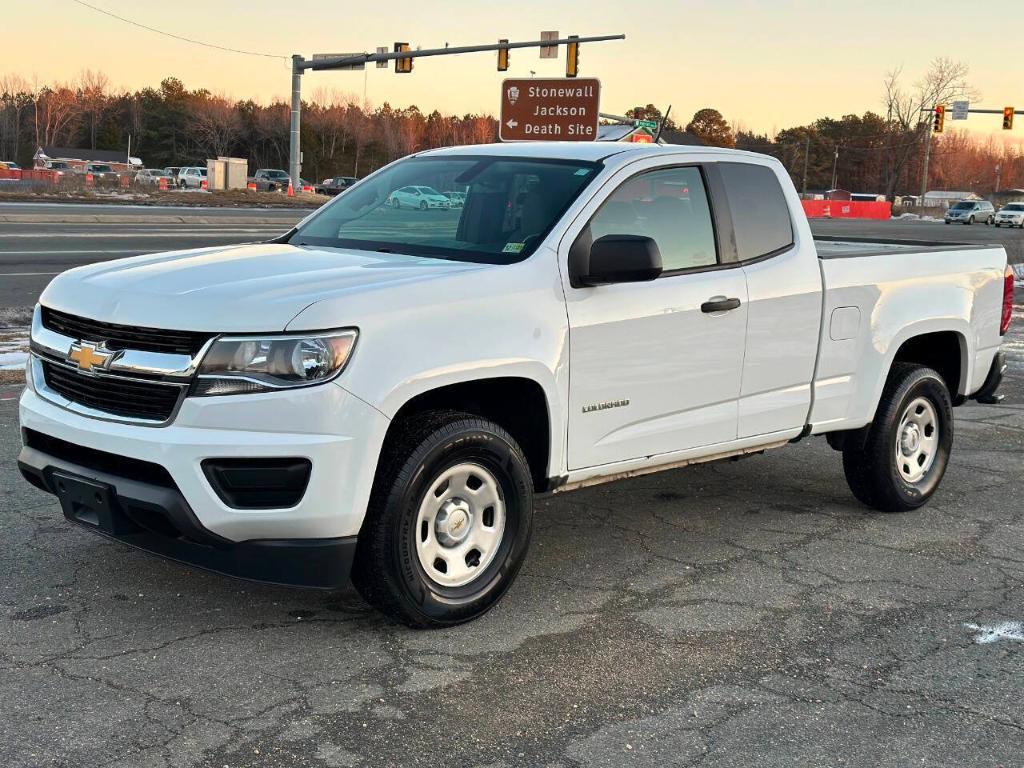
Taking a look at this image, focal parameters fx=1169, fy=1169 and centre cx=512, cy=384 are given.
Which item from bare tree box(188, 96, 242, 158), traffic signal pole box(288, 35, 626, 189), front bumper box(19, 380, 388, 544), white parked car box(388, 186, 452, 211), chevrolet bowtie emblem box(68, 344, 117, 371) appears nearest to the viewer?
front bumper box(19, 380, 388, 544)

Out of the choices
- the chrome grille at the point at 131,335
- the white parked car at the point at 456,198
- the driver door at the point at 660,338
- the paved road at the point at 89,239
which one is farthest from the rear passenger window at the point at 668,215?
the paved road at the point at 89,239

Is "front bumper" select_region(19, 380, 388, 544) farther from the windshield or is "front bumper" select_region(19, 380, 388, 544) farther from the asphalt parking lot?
the windshield

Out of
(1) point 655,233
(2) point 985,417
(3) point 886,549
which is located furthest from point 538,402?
(2) point 985,417

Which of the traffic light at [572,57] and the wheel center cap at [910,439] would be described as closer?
the wheel center cap at [910,439]

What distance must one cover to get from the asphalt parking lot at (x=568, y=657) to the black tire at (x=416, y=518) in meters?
0.13

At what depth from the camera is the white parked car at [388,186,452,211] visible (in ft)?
17.4

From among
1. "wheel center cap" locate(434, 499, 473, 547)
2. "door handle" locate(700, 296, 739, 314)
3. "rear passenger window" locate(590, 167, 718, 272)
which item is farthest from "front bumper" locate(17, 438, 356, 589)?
"door handle" locate(700, 296, 739, 314)

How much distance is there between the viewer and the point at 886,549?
5.74 meters

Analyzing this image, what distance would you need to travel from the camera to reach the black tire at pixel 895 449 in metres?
6.21

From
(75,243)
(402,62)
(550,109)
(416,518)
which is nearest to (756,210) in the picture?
(416,518)

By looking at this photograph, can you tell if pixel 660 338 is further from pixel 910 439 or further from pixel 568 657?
pixel 910 439

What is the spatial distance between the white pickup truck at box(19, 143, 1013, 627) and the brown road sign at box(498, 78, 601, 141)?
43.1ft

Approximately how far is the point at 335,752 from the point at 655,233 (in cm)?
271

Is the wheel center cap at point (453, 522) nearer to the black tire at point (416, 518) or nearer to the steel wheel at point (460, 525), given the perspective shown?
the steel wheel at point (460, 525)
